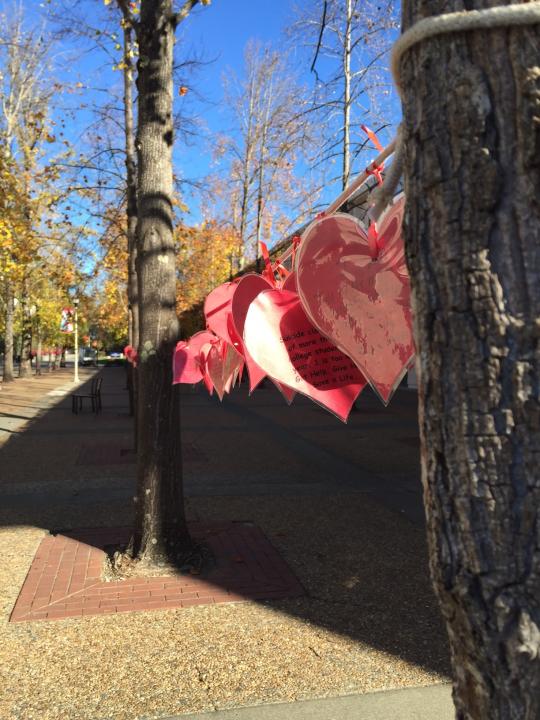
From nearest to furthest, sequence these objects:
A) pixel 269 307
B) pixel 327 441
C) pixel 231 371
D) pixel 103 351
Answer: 1. pixel 269 307
2. pixel 231 371
3. pixel 327 441
4. pixel 103 351

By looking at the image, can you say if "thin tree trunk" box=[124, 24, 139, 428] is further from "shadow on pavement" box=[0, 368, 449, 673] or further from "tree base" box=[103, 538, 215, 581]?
"tree base" box=[103, 538, 215, 581]

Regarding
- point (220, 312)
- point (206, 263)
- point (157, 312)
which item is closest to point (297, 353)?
point (220, 312)

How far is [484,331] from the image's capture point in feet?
3.62

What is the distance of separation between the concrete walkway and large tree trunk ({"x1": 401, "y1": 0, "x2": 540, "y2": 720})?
7.79 feet

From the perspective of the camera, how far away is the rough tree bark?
5.51m

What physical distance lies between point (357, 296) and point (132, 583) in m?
3.77

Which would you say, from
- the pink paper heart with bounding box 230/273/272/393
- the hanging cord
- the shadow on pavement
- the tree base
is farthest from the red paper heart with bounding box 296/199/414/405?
the tree base

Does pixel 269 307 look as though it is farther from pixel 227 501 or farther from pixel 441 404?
pixel 227 501

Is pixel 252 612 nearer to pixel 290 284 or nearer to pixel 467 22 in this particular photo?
pixel 290 284

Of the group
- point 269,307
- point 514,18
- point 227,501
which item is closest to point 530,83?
point 514,18

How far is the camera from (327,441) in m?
12.5

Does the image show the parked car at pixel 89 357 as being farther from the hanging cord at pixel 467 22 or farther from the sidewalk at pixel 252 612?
the hanging cord at pixel 467 22

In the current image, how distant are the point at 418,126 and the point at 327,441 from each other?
37.7 feet

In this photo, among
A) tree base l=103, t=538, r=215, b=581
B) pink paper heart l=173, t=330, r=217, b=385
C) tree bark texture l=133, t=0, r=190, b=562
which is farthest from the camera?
tree bark texture l=133, t=0, r=190, b=562
